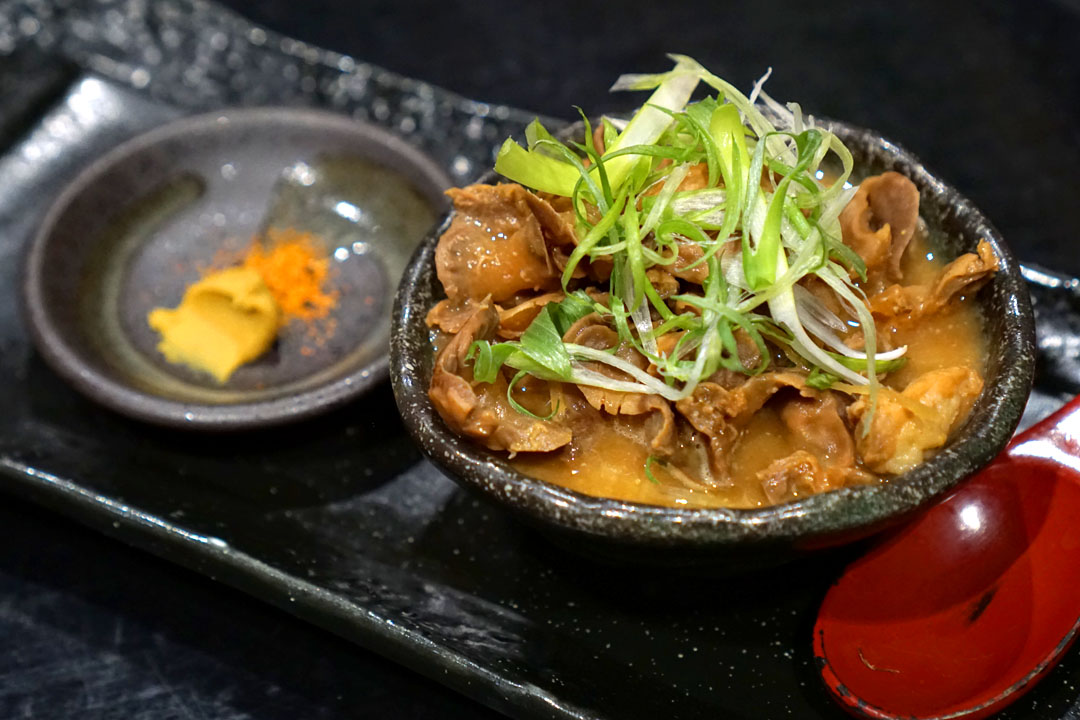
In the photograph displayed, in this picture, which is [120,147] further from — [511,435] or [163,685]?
[511,435]

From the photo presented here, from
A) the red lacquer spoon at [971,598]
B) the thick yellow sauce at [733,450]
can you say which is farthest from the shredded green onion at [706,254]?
the red lacquer spoon at [971,598]

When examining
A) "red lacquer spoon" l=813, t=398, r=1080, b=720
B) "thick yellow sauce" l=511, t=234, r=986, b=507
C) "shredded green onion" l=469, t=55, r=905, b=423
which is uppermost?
"shredded green onion" l=469, t=55, r=905, b=423

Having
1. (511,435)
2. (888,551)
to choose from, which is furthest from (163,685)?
(888,551)

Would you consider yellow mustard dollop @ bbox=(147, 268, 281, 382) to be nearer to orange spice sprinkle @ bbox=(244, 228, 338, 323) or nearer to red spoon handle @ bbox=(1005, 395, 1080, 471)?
orange spice sprinkle @ bbox=(244, 228, 338, 323)

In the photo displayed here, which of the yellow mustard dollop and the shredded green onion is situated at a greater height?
the shredded green onion

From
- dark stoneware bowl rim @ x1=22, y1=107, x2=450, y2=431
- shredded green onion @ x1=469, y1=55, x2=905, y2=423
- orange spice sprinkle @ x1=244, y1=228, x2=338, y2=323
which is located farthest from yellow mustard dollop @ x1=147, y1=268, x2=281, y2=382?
shredded green onion @ x1=469, y1=55, x2=905, y2=423

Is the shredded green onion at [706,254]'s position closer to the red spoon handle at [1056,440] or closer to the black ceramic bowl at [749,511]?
the black ceramic bowl at [749,511]
